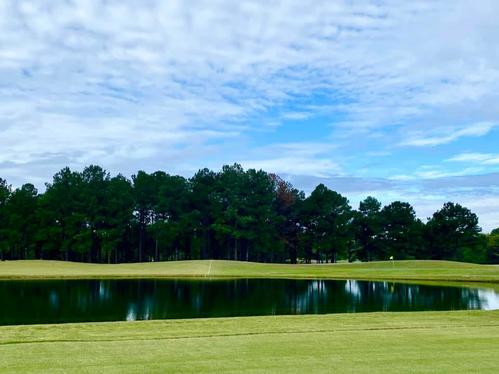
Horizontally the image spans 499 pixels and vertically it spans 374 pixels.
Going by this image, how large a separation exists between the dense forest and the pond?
1446 inches

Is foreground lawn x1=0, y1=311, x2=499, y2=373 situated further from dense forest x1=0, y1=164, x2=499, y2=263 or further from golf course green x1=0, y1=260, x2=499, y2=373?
dense forest x1=0, y1=164, x2=499, y2=263

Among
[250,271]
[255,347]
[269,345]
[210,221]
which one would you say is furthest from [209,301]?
[210,221]

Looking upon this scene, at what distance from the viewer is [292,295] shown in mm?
32281

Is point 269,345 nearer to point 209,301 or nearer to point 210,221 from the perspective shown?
point 209,301

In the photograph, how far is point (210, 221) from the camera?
8100 cm

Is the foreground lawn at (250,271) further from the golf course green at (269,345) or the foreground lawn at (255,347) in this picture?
the foreground lawn at (255,347)

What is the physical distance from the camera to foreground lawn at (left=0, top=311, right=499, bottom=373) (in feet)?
28.9

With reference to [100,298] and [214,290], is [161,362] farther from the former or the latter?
[214,290]

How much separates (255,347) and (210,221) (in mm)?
70489

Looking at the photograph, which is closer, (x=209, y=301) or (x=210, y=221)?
(x=209, y=301)

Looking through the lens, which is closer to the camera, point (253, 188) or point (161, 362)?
point (161, 362)

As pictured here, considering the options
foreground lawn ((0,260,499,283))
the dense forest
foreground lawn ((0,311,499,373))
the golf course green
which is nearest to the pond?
the golf course green

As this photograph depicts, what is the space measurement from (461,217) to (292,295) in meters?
56.6

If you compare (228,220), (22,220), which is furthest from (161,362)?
(22,220)
